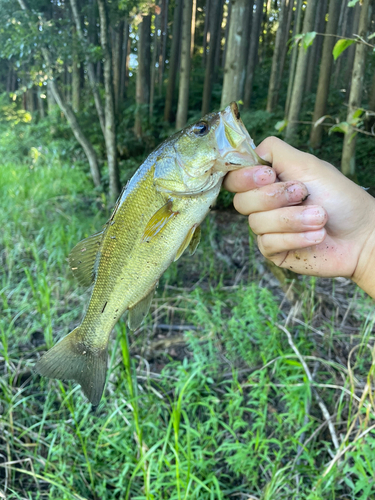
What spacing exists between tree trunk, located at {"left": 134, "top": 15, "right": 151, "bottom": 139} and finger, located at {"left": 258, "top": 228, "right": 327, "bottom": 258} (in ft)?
20.5

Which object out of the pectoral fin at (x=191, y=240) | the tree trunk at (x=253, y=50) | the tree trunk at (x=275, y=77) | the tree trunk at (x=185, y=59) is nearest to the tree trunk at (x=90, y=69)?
the tree trunk at (x=185, y=59)

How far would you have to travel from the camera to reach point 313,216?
1094 mm

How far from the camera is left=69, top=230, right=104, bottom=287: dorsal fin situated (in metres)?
1.18

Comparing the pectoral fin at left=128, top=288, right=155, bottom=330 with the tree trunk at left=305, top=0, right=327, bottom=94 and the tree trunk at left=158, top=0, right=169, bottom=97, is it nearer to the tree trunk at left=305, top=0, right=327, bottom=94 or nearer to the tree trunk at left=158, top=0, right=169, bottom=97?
the tree trunk at left=158, top=0, right=169, bottom=97

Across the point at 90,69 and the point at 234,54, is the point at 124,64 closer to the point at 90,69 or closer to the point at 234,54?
the point at 90,69

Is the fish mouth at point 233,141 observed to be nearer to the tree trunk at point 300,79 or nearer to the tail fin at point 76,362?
the tail fin at point 76,362

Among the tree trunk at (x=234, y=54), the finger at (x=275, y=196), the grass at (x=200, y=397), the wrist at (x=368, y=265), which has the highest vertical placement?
the tree trunk at (x=234, y=54)

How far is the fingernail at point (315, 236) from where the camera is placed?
113cm

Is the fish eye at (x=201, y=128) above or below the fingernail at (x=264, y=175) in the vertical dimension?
above

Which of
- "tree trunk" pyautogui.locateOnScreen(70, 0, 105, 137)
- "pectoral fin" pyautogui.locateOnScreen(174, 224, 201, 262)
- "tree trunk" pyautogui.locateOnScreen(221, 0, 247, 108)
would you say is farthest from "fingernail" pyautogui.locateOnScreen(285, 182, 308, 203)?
"tree trunk" pyautogui.locateOnScreen(70, 0, 105, 137)

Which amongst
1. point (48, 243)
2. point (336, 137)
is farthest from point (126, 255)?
point (336, 137)

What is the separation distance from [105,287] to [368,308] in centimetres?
231

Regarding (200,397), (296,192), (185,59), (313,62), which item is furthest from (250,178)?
(313,62)

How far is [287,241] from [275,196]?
17cm
